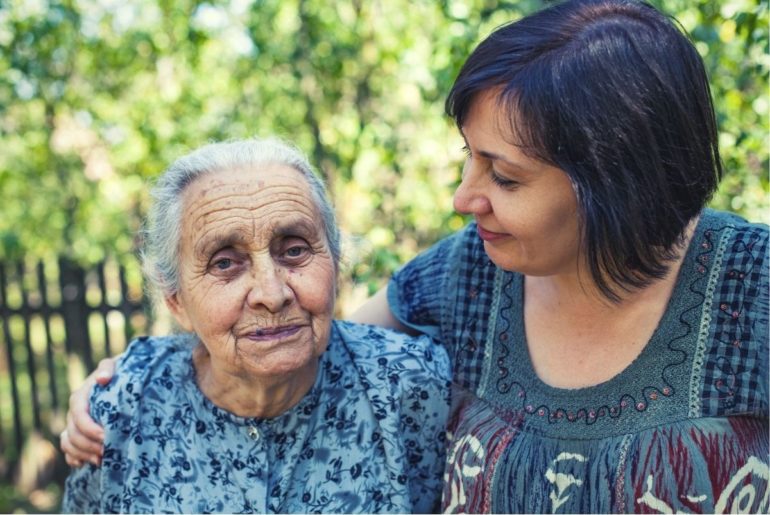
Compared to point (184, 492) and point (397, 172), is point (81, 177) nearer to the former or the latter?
point (397, 172)

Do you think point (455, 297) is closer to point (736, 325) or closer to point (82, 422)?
point (736, 325)

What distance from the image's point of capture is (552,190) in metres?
1.81

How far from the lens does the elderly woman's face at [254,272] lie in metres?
2.05

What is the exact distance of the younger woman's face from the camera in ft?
5.93

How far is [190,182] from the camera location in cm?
215

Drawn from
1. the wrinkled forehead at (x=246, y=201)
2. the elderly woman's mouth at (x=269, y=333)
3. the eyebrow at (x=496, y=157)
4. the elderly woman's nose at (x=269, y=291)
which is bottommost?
the elderly woman's mouth at (x=269, y=333)

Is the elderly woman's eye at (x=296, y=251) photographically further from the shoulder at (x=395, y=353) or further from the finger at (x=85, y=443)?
the finger at (x=85, y=443)

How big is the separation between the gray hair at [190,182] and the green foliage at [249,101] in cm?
129

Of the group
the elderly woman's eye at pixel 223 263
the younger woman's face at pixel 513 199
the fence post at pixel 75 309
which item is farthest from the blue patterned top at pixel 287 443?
the fence post at pixel 75 309

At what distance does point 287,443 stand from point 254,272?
0.53 m

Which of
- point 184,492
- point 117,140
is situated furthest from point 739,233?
point 117,140

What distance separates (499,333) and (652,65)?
2.71 feet

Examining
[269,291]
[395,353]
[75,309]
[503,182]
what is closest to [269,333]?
[269,291]

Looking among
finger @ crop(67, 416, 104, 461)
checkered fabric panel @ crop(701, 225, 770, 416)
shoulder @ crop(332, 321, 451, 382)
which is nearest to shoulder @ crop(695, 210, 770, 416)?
checkered fabric panel @ crop(701, 225, 770, 416)
